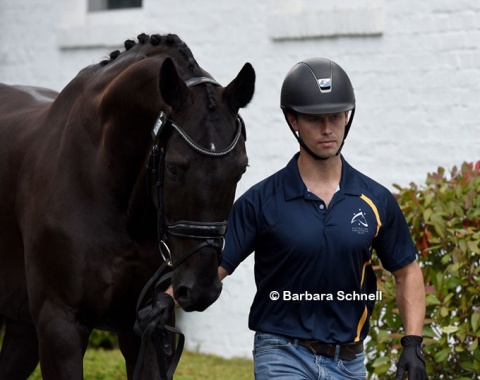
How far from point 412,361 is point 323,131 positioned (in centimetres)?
91

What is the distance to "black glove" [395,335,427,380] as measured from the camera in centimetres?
403

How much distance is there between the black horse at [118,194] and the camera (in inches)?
158

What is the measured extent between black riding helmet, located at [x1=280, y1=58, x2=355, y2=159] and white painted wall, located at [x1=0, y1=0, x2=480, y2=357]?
3102mm

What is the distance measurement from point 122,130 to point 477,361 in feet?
7.22

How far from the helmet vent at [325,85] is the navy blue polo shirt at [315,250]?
1.04ft

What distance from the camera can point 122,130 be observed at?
4.50 meters

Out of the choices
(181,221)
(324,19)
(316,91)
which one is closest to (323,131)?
(316,91)

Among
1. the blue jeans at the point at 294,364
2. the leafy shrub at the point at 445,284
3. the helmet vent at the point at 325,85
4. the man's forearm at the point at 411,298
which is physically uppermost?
the helmet vent at the point at 325,85

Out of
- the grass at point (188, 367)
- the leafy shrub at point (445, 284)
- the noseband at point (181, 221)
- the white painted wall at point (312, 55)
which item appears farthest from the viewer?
the grass at point (188, 367)

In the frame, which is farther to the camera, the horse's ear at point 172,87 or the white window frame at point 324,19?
the white window frame at point 324,19

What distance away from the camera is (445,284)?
5512 mm

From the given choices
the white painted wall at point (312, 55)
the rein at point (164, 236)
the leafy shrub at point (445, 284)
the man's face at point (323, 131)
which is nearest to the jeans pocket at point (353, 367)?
the rein at point (164, 236)

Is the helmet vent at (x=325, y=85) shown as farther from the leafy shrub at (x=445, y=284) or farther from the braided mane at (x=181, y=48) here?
the leafy shrub at (x=445, y=284)

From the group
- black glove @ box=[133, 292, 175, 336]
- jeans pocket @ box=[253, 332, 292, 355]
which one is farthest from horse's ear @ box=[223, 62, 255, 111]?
jeans pocket @ box=[253, 332, 292, 355]
